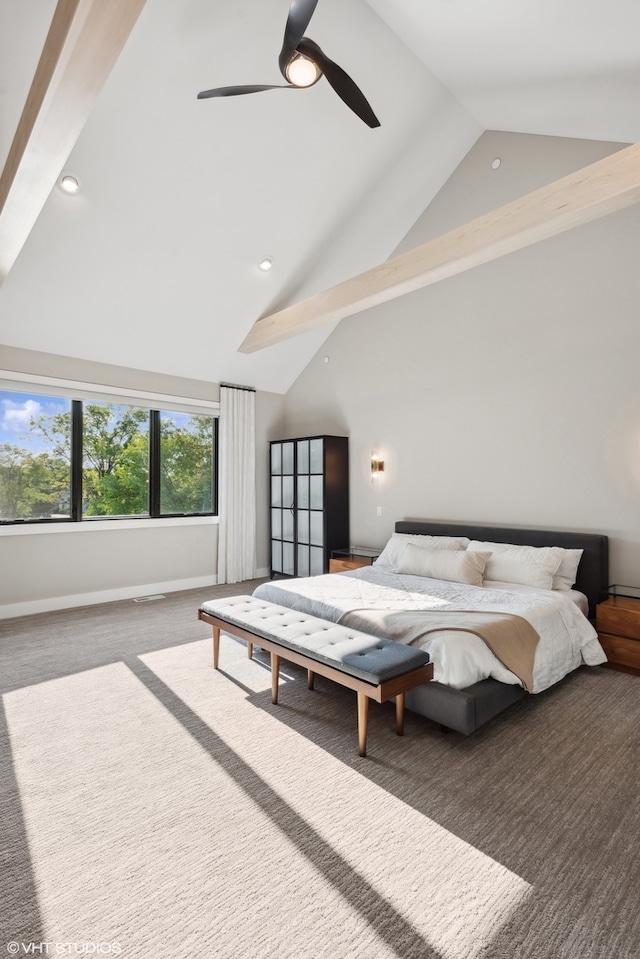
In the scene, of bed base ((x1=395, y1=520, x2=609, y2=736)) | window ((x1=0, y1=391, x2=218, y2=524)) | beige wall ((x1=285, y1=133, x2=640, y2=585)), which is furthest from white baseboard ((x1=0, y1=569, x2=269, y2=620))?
bed base ((x1=395, y1=520, x2=609, y2=736))

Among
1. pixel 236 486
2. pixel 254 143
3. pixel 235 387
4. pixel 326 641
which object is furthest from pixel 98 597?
pixel 254 143

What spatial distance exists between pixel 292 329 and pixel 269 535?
305 centimetres

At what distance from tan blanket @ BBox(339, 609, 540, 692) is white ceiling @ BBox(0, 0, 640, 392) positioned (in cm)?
305

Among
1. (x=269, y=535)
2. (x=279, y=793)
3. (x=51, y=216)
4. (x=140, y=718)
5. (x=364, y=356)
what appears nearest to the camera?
(x=279, y=793)

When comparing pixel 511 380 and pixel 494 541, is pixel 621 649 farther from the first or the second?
pixel 511 380

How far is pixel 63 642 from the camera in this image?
418 centimetres

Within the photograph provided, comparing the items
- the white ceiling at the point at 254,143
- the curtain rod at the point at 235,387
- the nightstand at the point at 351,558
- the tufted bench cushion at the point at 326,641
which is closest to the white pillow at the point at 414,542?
the nightstand at the point at 351,558

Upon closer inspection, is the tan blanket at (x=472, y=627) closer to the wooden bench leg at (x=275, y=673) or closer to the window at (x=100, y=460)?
the wooden bench leg at (x=275, y=673)

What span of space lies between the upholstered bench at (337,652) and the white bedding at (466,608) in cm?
16

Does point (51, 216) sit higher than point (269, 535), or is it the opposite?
point (51, 216)

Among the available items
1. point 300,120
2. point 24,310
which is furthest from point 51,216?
point 300,120

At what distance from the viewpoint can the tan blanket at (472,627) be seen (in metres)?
2.79

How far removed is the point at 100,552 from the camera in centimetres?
549

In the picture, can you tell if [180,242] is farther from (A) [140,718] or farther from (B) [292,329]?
(A) [140,718]
